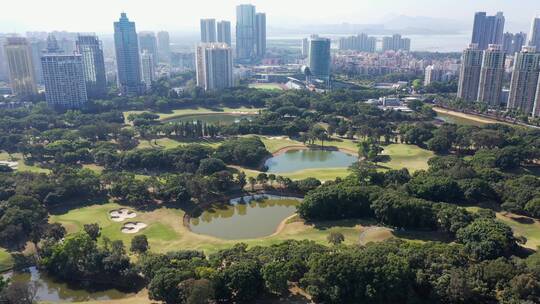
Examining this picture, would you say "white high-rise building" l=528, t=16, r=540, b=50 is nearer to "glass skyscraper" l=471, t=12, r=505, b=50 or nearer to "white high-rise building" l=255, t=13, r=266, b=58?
"glass skyscraper" l=471, t=12, r=505, b=50

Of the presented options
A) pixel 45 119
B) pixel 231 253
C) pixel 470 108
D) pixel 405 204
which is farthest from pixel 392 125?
pixel 45 119

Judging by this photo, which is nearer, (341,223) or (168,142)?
(341,223)

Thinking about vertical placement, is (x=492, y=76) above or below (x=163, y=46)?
below

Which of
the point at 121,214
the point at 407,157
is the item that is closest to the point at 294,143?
the point at 407,157

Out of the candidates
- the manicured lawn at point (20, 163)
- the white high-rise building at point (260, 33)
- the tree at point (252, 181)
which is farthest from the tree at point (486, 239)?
the white high-rise building at point (260, 33)

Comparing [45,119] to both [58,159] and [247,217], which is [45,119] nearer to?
[58,159]

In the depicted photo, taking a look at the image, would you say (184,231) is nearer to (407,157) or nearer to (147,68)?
(407,157)
